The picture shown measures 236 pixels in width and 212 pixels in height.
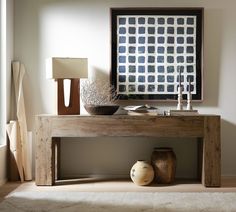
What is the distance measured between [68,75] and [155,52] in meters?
1.06

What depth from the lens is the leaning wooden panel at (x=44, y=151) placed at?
4.21 meters

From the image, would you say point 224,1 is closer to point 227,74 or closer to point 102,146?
point 227,74

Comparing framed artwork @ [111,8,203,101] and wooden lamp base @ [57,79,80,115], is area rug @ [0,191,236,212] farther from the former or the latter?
framed artwork @ [111,8,203,101]

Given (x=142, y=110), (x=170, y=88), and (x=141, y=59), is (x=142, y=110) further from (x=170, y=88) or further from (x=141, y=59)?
(x=141, y=59)

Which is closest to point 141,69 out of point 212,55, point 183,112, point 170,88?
point 170,88

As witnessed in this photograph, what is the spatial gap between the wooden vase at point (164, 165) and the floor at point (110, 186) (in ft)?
0.33

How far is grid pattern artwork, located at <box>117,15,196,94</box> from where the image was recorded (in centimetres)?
466

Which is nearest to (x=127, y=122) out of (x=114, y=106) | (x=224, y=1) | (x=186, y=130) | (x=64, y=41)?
(x=114, y=106)

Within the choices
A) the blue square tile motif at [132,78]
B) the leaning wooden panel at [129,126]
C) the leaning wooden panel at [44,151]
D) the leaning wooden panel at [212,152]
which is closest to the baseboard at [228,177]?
the leaning wooden panel at [212,152]

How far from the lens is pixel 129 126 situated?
164 inches

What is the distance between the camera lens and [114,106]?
431 cm

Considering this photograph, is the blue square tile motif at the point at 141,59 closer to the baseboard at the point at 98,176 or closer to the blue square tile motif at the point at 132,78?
the blue square tile motif at the point at 132,78

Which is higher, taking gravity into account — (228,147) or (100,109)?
(100,109)

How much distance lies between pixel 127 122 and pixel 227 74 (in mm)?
1377
